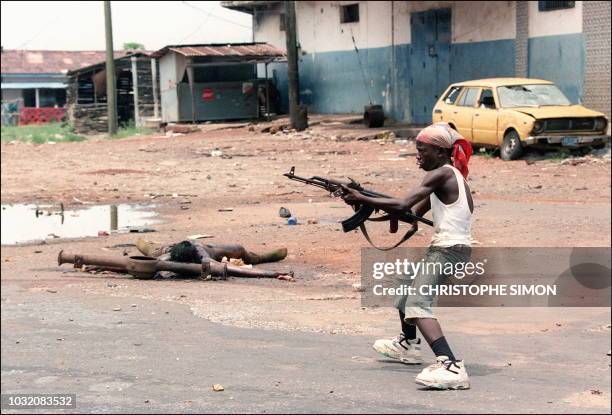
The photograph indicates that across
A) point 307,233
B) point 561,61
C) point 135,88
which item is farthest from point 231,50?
point 307,233

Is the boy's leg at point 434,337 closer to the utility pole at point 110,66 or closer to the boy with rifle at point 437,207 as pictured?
the boy with rifle at point 437,207

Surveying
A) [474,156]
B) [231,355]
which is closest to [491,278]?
[231,355]

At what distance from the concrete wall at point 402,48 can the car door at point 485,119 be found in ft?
13.1

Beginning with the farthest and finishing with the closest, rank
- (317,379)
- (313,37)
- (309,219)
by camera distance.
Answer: (313,37) < (309,219) < (317,379)

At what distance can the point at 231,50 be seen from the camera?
3653 cm

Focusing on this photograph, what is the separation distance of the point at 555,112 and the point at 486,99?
1.64 m

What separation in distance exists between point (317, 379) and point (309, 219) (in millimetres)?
7618

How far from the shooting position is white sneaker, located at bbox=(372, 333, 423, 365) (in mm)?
6180

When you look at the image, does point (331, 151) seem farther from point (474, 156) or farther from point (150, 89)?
point (150, 89)

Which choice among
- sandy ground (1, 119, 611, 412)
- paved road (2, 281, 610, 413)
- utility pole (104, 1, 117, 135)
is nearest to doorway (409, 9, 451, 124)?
sandy ground (1, 119, 611, 412)

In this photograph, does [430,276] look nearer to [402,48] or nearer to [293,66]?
[293,66]

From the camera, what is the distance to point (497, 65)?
90.5ft

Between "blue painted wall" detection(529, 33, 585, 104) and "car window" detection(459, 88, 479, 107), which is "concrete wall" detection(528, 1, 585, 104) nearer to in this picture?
"blue painted wall" detection(529, 33, 585, 104)

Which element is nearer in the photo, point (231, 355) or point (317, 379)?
point (317, 379)
